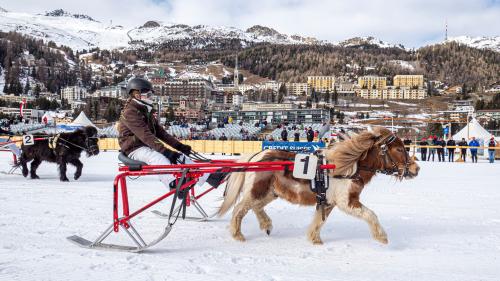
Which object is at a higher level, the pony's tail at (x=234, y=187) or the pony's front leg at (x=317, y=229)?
the pony's tail at (x=234, y=187)

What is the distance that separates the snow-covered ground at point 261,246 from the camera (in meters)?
4.11

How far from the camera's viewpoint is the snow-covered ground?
411 centimetres

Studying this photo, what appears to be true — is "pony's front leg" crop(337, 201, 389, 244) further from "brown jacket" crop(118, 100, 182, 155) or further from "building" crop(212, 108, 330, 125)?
"building" crop(212, 108, 330, 125)

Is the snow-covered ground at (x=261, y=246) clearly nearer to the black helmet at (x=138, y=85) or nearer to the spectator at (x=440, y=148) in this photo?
the black helmet at (x=138, y=85)

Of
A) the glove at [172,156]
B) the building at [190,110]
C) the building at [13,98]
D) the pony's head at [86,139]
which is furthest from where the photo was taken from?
the building at [13,98]

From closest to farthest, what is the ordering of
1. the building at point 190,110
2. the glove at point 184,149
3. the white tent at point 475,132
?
1. the glove at point 184,149
2. the white tent at point 475,132
3. the building at point 190,110

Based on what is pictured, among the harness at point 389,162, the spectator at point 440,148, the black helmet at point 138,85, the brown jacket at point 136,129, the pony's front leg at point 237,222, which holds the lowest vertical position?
the spectator at point 440,148

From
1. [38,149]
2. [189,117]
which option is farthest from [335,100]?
[38,149]

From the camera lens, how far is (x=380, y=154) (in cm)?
525

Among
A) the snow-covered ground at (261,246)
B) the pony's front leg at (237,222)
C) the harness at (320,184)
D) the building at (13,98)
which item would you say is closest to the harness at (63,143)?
the snow-covered ground at (261,246)

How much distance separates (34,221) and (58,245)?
1408 mm

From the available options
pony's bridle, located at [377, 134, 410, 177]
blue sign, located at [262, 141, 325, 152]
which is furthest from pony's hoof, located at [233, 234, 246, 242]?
blue sign, located at [262, 141, 325, 152]

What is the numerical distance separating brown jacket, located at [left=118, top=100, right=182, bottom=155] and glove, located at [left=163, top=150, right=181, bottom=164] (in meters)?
0.08

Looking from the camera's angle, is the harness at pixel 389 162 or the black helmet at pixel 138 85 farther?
the black helmet at pixel 138 85
